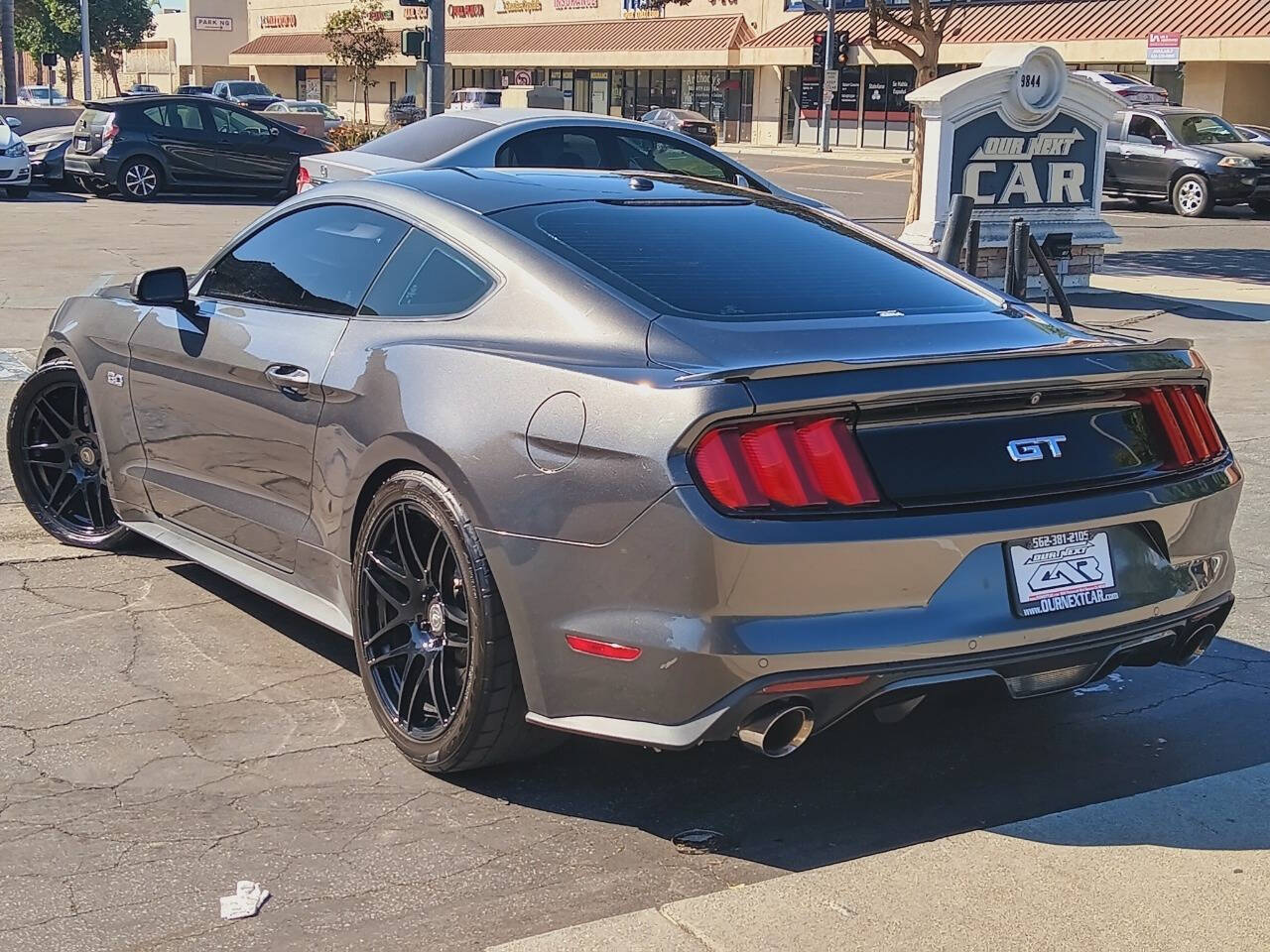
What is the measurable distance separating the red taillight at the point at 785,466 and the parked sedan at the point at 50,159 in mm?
23967

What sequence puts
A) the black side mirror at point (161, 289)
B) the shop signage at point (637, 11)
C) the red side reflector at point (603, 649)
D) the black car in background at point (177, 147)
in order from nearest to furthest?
the red side reflector at point (603, 649), the black side mirror at point (161, 289), the black car in background at point (177, 147), the shop signage at point (637, 11)

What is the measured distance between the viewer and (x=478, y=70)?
69750 mm

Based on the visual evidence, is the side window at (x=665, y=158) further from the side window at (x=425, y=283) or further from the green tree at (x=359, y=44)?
the green tree at (x=359, y=44)

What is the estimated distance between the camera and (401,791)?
417 cm

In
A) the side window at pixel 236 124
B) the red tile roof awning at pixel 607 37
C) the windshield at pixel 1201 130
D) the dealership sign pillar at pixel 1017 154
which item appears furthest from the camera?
the red tile roof awning at pixel 607 37

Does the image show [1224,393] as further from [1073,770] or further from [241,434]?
[241,434]

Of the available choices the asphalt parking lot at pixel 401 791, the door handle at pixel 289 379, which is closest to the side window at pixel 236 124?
the asphalt parking lot at pixel 401 791

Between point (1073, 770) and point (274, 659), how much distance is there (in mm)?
2479

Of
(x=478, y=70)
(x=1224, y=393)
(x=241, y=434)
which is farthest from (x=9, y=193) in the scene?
(x=478, y=70)

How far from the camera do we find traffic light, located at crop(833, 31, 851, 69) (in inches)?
1931

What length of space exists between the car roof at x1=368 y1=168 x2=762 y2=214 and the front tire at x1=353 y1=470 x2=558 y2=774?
100 centimetres

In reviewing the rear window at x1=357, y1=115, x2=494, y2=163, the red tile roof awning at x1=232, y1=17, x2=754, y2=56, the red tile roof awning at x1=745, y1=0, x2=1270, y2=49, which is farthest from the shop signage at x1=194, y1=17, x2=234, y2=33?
the rear window at x1=357, y1=115, x2=494, y2=163

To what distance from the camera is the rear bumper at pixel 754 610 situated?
141 inches

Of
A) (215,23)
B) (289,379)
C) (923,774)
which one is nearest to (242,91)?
(215,23)
